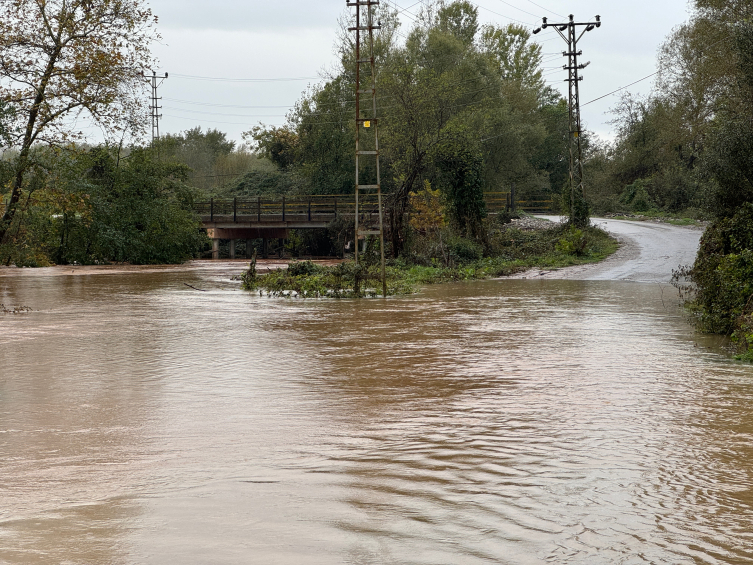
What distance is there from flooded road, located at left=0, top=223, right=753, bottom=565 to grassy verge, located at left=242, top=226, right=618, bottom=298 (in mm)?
7723

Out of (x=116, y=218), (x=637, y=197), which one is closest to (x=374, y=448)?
(x=116, y=218)

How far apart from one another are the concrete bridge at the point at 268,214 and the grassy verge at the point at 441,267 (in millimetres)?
12574

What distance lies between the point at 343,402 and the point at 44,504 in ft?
12.4

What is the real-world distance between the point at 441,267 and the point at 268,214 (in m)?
21.5

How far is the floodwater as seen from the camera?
15.5 ft

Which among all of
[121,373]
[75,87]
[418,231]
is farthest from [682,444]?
[418,231]

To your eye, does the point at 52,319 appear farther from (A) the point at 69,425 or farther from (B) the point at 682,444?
(B) the point at 682,444

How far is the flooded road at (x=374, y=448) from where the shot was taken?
15.5 ft

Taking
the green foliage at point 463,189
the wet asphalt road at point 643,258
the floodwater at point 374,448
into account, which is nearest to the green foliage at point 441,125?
the green foliage at point 463,189

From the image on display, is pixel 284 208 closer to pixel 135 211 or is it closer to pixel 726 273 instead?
pixel 135 211

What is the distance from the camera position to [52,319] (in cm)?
1661

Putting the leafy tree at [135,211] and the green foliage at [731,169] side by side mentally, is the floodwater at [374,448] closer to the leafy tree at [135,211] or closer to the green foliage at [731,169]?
the green foliage at [731,169]

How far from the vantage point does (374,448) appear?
675 centimetres

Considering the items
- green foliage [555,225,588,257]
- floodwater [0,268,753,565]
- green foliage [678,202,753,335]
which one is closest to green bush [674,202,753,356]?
green foliage [678,202,753,335]
